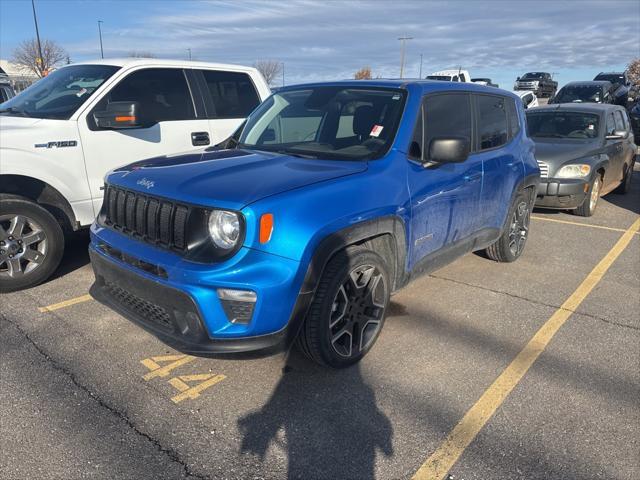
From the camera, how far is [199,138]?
18.3 feet

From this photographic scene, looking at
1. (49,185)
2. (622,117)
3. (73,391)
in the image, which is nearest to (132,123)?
(49,185)

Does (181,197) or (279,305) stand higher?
(181,197)

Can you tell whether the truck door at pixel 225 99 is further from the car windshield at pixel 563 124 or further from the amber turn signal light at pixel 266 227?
the car windshield at pixel 563 124

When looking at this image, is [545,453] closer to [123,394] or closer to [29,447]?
[123,394]

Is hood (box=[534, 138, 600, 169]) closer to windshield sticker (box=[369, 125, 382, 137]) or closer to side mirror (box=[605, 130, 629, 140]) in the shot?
side mirror (box=[605, 130, 629, 140])

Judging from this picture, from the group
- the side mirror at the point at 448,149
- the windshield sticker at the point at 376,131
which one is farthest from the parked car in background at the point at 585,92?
the windshield sticker at the point at 376,131

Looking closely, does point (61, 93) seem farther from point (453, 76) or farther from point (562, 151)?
point (453, 76)

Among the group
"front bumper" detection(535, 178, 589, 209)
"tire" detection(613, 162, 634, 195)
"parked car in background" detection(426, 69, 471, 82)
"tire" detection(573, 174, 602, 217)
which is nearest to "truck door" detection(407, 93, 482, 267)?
"front bumper" detection(535, 178, 589, 209)

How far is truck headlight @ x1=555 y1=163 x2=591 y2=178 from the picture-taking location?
295 inches

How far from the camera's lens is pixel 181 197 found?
9.43ft

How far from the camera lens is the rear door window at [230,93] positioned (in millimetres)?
5816

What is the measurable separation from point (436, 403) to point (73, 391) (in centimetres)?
220

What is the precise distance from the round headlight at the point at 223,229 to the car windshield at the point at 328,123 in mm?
1062

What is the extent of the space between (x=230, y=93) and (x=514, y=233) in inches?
142
